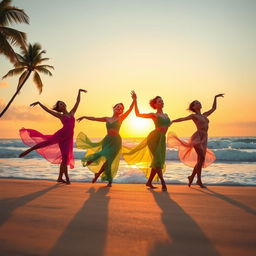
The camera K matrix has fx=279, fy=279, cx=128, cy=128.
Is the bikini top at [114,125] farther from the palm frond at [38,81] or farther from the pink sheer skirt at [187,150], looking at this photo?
the palm frond at [38,81]

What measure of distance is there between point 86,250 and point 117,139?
511cm

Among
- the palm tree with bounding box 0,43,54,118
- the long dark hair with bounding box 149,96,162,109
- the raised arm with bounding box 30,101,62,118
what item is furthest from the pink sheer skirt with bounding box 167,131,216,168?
the palm tree with bounding box 0,43,54,118

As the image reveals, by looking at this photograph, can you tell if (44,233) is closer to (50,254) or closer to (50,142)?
(50,254)

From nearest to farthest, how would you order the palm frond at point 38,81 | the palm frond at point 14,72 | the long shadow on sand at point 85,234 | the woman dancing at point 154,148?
the long shadow on sand at point 85,234
the woman dancing at point 154,148
the palm frond at point 14,72
the palm frond at point 38,81

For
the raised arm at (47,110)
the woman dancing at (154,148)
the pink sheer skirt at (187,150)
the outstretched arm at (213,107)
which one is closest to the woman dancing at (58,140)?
the raised arm at (47,110)

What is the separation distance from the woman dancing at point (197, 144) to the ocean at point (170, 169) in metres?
1.24

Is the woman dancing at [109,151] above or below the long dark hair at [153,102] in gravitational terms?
below

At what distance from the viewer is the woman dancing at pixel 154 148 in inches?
290

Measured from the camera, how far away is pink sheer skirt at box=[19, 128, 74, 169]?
822 centimetres

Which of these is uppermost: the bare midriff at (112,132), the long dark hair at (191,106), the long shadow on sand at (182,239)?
the long dark hair at (191,106)

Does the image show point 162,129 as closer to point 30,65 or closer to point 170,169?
point 170,169

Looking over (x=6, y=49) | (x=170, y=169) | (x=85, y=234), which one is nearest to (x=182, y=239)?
(x=85, y=234)

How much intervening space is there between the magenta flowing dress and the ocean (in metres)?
1.48

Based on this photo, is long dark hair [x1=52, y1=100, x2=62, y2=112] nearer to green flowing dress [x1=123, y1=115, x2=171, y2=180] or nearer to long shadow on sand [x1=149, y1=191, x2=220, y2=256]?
green flowing dress [x1=123, y1=115, x2=171, y2=180]
